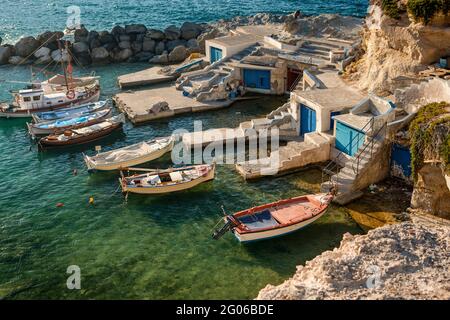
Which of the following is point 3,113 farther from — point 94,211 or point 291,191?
point 291,191

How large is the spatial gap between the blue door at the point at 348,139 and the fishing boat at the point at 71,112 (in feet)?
85.6

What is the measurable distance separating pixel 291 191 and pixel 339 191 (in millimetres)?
3445

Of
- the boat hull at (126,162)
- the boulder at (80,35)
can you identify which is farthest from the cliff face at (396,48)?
the boulder at (80,35)

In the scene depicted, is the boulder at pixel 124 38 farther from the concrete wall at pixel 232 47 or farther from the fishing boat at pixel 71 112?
the fishing boat at pixel 71 112

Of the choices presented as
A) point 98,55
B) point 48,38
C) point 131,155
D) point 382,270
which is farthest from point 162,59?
point 382,270

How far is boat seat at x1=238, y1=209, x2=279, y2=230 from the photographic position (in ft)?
95.5

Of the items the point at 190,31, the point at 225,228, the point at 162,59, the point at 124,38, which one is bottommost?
the point at 225,228

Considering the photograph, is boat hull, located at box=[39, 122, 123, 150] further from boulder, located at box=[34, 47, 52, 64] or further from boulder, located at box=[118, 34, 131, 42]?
boulder, located at box=[34, 47, 52, 64]

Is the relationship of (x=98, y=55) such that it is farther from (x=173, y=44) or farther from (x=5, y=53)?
(x=5, y=53)

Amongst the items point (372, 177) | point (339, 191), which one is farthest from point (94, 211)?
point (372, 177)

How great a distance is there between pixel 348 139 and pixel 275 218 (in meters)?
9.93

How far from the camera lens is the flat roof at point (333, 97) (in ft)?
127

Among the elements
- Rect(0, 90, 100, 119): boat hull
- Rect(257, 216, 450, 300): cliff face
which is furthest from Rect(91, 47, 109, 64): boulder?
Rect(257, 216, 450, 300): cliff face

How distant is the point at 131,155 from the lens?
39.5 metres
